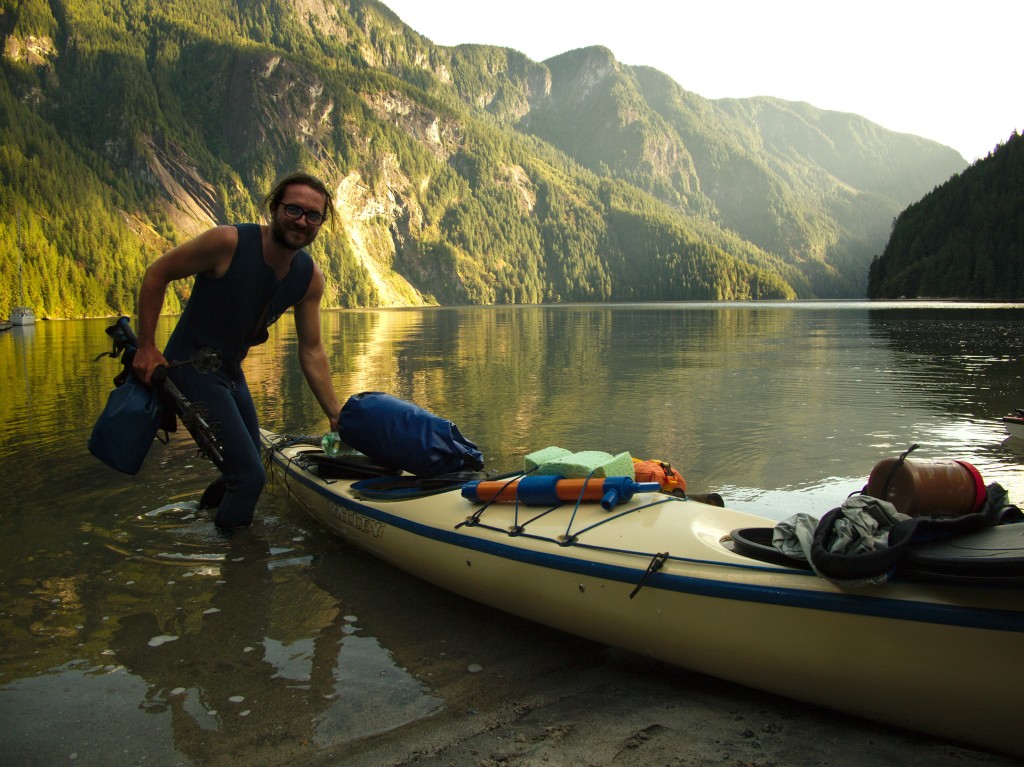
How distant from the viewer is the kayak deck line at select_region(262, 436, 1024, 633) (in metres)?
3.16

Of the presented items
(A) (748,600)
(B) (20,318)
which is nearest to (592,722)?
(A) (748,600)

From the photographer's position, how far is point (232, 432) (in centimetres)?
602

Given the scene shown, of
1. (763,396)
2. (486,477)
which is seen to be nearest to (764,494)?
(486,477)

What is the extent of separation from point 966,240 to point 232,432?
135 m

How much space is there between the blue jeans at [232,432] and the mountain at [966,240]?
392ft

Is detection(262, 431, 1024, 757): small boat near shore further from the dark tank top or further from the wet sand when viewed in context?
the dark tank top

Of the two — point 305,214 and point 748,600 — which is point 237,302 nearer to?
point 305,214

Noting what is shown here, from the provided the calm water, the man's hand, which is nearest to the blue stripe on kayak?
the calm water

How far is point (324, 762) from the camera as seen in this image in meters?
3.49

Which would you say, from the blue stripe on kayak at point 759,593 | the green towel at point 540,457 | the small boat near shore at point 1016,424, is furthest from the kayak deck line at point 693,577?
the small boat near shore at point 1016,424

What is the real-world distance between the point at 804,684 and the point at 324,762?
245 cm

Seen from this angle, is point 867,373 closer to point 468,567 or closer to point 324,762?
point 468,567

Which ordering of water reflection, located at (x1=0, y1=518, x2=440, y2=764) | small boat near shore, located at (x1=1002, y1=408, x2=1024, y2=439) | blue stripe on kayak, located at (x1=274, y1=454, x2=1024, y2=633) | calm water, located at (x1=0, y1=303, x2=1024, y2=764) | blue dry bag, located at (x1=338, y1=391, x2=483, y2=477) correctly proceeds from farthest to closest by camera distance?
1. small boat near shore, located at (x1=1002, y1=408, x2=1024, y2=439)
2. blue dry bag, located at (x1=338, y1=391, x2=483, y2=477)
3. calm water, located at (x1=0, y1=303, x2=1024, y2=764)
4. water reflection, located at (x1=0, y1=518, x2=440, y2=764)
5. blue stripe on kayak, located at (x1=274, y1=454, x2=1024, y2=633)

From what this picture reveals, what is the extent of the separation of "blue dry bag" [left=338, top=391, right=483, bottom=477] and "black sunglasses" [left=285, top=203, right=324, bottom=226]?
66.3 inches
